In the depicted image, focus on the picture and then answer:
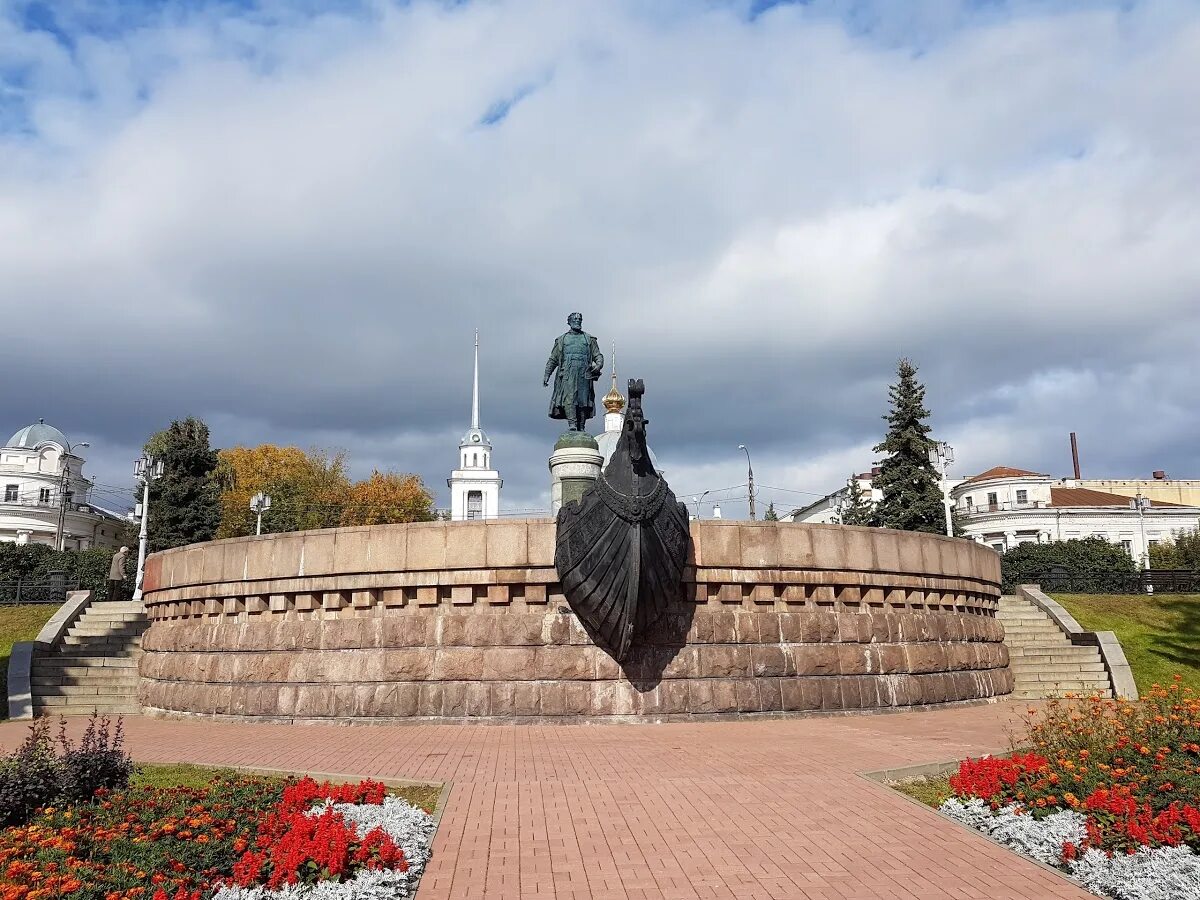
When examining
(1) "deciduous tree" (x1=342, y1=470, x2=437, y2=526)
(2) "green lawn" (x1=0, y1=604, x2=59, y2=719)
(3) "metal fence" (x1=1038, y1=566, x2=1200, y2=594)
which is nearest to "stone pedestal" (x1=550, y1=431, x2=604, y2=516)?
(2) "green lawn" (x1=0, y1=604, x2=59, y2=719)

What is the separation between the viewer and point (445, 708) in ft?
38.9

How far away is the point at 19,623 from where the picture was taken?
2195 cm

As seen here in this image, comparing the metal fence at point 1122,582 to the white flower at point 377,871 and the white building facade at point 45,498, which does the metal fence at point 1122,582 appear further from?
the white building facade at point 45,498


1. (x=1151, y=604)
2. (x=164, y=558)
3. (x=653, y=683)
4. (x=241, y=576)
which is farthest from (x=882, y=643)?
(x=1151, y=604)

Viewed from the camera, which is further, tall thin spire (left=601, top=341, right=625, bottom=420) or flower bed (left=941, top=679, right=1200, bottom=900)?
tall thin spire (left=601, top=341, right=625, bottom=420)

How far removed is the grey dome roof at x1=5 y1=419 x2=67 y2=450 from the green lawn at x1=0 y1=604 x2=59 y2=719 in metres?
50.4

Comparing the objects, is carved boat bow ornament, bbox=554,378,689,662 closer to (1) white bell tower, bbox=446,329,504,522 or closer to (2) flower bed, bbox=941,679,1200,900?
(2) flower bed, bbox=941,679,1200,900

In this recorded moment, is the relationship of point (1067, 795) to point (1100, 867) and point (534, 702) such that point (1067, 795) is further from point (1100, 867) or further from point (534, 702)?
point (534, 702)

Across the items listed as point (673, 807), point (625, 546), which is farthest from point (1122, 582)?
point (673, 807)

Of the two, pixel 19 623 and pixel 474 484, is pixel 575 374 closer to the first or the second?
pixel 19 623

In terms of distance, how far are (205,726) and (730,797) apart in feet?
28.7

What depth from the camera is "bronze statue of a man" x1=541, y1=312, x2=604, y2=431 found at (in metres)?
18.1

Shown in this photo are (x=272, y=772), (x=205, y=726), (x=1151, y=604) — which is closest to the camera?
(x=272, y=772)

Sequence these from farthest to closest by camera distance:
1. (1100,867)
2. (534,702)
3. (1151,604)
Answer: (1151,604)
(534,702)
(1100,867)
